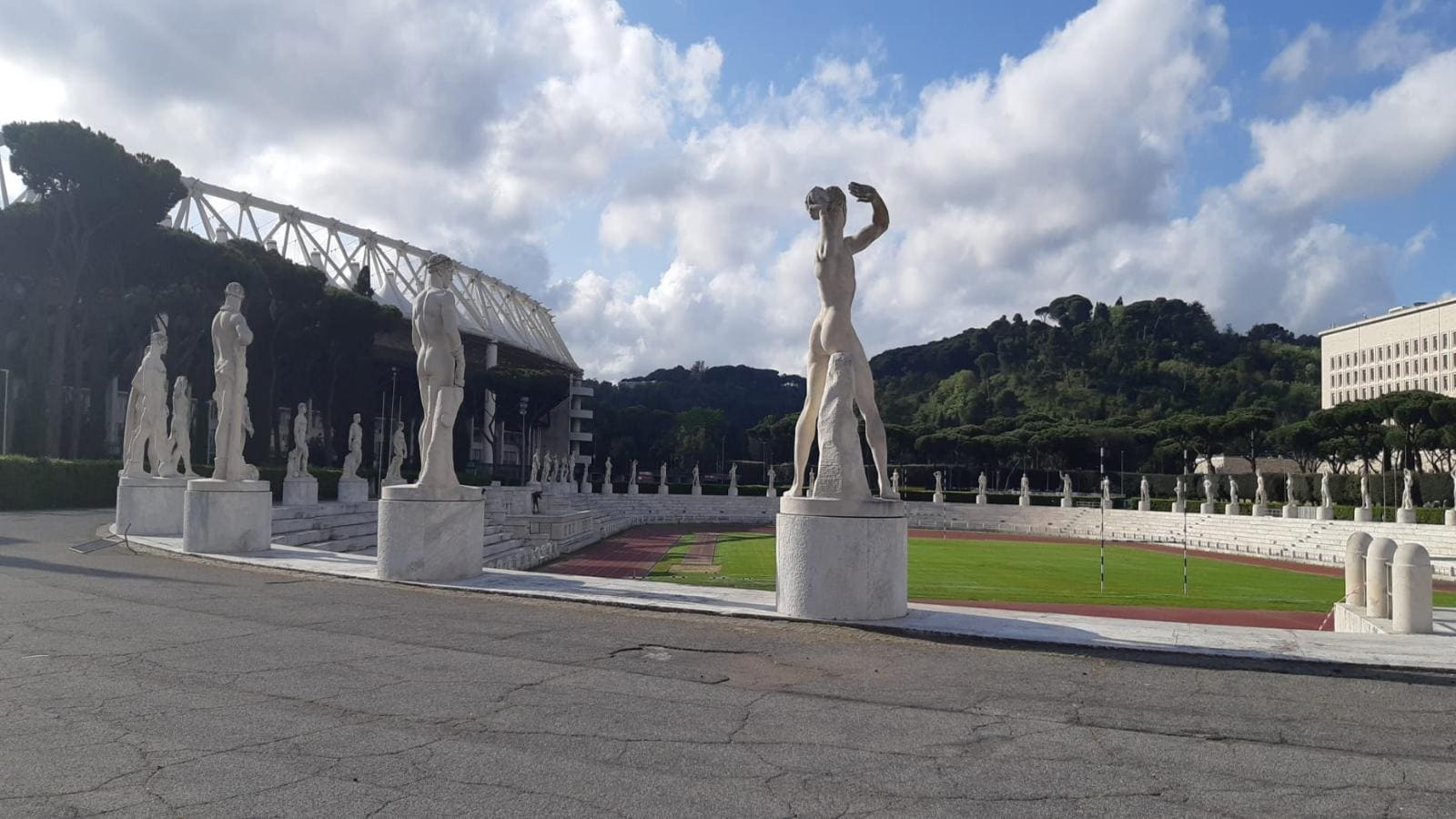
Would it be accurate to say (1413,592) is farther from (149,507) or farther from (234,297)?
(149,507)

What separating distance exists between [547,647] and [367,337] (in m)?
55.1

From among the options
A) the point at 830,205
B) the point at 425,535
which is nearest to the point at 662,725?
the point at 830,205

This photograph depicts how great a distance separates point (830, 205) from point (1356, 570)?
7360mm

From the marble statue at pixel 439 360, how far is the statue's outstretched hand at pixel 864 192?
509 cm

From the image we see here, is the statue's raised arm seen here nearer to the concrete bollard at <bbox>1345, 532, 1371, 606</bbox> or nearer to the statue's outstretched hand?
the statue's outstretched hand

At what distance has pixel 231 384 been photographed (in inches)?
583

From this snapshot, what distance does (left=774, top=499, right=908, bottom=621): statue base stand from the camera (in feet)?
26.3

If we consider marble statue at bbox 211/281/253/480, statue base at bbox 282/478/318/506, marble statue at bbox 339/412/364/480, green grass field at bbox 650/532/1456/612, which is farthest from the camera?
marble statue at bbox 339/412/364/480

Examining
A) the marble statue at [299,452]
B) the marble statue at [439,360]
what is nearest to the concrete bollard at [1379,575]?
the marble statue at [439,360]

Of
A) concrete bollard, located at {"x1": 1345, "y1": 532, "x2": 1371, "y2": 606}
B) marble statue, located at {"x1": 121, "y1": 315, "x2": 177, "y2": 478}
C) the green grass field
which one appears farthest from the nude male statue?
concrete bollard, located at {"x1": 1345, "y1": 532, "x2": 1371, "y2": 606}

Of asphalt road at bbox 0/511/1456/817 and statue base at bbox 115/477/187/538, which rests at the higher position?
statue base at bbox 115/477/187/538

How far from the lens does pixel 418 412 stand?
7381cm

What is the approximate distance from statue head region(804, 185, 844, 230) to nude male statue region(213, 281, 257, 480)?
10210 mm

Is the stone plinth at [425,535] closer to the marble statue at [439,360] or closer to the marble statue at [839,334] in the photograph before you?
the marble statue at [439,360]
